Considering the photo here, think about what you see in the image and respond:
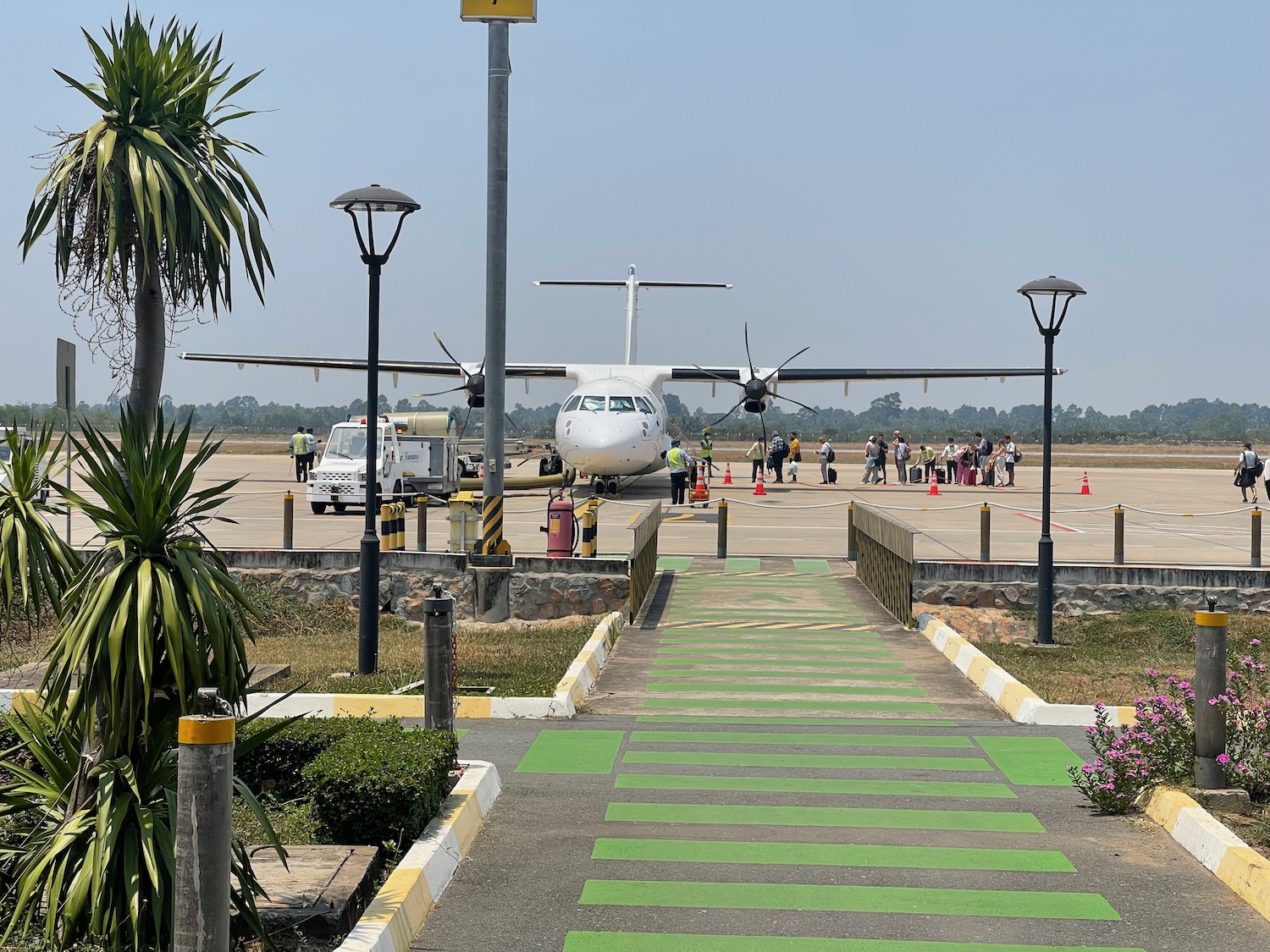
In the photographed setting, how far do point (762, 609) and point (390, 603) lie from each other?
4.95m

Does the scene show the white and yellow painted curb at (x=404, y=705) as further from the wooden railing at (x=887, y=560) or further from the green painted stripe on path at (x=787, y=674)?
the wooden railing at (x=887, y=560)

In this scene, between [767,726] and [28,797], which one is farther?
[767,726]

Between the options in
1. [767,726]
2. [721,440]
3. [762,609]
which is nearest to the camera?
[767,726]

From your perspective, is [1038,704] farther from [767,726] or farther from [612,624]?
[612,624]

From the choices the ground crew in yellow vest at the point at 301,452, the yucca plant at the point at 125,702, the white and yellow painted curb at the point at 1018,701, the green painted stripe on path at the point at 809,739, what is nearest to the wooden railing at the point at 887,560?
the white and yellow painted curb at the point at 1018,701

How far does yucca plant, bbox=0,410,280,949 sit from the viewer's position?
188 inches

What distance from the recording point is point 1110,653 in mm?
14172

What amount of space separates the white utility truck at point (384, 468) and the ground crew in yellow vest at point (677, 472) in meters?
5.29

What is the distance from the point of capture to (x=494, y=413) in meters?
14.6

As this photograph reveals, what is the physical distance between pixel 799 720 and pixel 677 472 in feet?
69.9

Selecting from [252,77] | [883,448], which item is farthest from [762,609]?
[883,448]

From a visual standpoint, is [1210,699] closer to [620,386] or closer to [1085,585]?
[1085,585]

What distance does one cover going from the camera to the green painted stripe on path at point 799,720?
33.1ft

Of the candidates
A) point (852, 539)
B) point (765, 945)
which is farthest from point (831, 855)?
point (852, 539)
